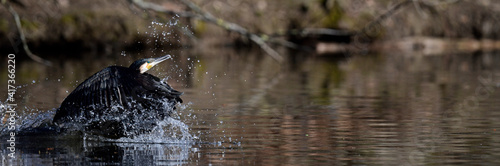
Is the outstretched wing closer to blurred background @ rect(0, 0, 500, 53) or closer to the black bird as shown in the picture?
the black bird

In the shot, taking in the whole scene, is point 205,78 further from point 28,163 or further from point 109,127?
point 28,163

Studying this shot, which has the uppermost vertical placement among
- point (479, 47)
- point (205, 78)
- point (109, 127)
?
point (479, 47)

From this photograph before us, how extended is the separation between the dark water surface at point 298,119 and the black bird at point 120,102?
0.66 ft

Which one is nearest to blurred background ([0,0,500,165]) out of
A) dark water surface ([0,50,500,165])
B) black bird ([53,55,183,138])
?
dark water surface ([0,50,500,165])

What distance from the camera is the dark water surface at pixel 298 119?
21.2 ft

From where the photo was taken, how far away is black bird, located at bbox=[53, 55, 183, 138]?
724 centimetres

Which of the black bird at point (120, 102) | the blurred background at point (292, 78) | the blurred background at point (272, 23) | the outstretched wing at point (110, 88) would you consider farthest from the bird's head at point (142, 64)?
the blurred background at point (272, 23)

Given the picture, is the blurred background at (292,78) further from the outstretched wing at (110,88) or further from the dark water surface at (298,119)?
the outstretched wing at (110,88)

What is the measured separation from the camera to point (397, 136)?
7473mm

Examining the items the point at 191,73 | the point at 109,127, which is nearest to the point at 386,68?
the point at 191,73

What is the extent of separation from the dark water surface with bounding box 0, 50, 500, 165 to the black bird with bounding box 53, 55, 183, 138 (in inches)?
7.9

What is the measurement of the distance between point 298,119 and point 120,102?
226cm

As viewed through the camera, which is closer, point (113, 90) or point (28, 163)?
point (28, 163)

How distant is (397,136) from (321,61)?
12679 millimetres
